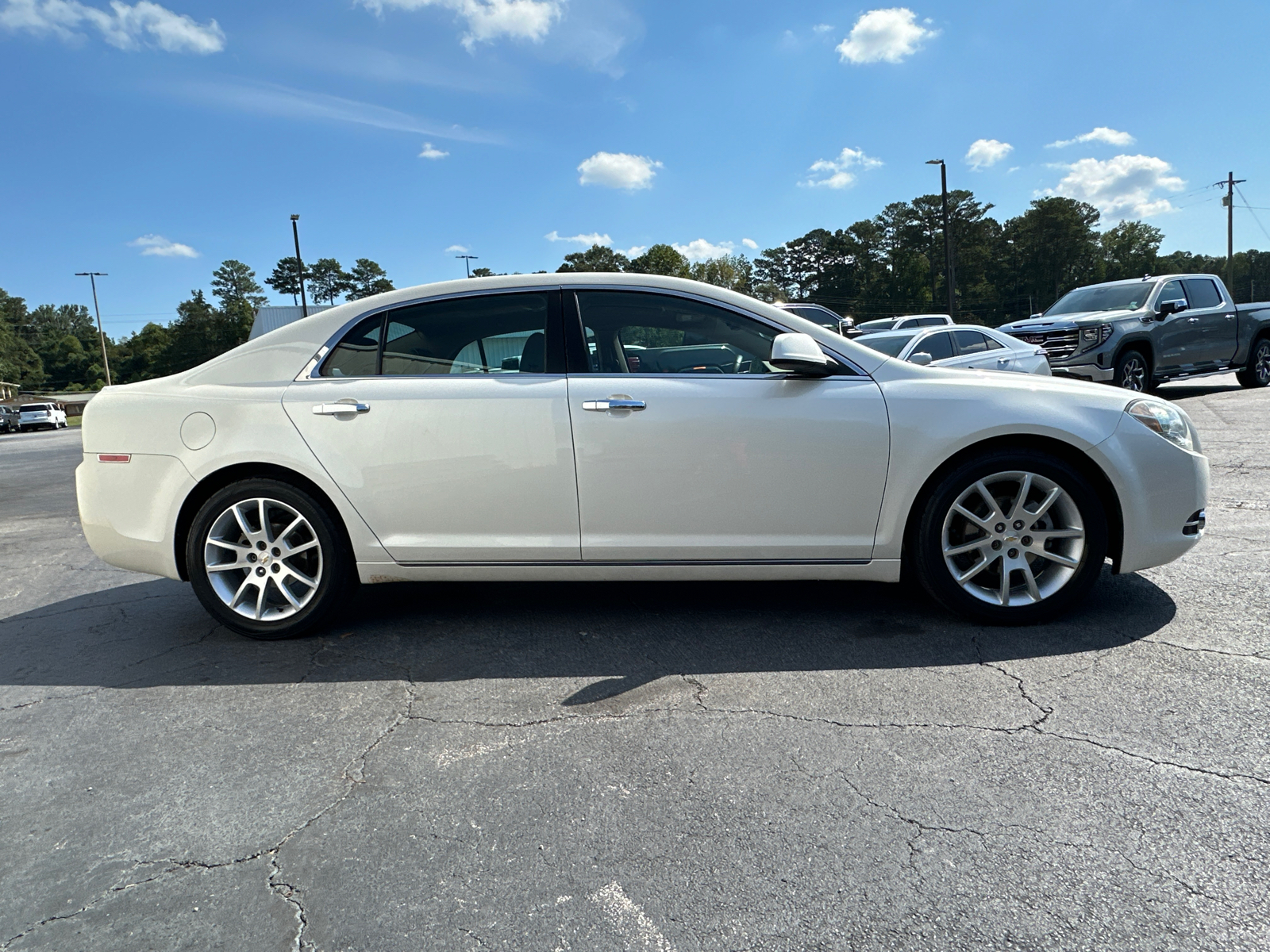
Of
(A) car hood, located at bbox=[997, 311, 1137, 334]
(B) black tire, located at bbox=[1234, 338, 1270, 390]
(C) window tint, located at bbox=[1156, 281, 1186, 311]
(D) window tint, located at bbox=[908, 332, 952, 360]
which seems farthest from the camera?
(B) black tire, located at bbox=[1234, 338, 1270, 390]

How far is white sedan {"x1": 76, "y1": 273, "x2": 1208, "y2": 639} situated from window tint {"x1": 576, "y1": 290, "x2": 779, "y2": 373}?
0.4 inches

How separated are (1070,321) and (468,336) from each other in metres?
12.4

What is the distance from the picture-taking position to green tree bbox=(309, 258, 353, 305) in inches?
4973

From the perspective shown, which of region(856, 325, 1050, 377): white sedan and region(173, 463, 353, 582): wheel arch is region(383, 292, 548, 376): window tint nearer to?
region(173, 463, 353, 582): wheel arch

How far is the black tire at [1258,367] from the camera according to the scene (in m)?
14.6

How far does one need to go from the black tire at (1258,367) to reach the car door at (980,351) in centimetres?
565

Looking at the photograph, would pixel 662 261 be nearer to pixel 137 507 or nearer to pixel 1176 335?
pixel 1176 335

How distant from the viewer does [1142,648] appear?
3.36 meters

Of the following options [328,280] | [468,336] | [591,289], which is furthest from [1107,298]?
[328,280]

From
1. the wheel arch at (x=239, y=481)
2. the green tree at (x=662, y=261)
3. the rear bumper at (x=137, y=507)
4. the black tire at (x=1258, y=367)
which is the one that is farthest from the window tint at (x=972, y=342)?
the green tree at (x=662, y=261)

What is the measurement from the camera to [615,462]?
11.7ft

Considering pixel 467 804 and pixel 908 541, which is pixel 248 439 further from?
pixel 908 541

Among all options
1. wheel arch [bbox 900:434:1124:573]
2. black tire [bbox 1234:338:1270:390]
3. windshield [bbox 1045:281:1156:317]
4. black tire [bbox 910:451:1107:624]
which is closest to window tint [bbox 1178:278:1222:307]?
windshield [bbox 1045:281:1156:317]

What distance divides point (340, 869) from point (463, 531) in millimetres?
1771
